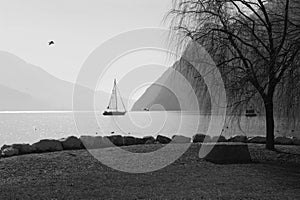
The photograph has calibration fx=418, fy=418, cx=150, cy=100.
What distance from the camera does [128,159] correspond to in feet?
44.5

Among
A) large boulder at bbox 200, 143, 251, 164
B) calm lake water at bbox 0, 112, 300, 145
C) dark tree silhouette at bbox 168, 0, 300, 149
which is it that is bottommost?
large boulder at bbox 200, 143, 251, 164

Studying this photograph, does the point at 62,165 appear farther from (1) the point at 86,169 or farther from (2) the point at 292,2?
(2) the point at 292,2

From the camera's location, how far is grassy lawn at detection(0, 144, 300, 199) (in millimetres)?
8492

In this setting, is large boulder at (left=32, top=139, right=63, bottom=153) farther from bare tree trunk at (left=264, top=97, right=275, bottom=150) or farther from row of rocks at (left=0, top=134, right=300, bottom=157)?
bare tree trunk at (left=264, top=97, right=275, bottom=150)

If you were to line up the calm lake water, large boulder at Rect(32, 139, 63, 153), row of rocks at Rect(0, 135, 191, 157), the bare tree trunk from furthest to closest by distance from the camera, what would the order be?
1. the calm lake water
2. large boulder at Rect(32, 139, 63, 153)
3. row of rocks at Rect(0, 135, 191, 157)
4. the bare tree trunk

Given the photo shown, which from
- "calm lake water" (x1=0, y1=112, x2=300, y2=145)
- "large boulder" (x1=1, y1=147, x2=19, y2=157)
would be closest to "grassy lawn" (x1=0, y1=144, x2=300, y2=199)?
"large boulder" (x1=1, y1=147, x2=19, y2=157)

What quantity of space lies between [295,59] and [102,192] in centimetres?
785

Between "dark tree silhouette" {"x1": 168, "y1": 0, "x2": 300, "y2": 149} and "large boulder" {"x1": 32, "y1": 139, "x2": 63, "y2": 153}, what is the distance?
6340 millimetres

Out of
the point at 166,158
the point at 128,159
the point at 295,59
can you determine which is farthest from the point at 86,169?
the point at 295,59

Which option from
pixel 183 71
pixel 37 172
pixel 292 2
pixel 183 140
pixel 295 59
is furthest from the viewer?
pixel 183 140

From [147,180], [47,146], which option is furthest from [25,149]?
[147,180]

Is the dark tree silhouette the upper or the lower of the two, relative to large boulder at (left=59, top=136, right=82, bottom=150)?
upper

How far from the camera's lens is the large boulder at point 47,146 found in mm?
16141

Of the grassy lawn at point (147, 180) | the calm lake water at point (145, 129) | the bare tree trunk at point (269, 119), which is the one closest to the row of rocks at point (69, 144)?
the grassy lawn at point (147, 180)
